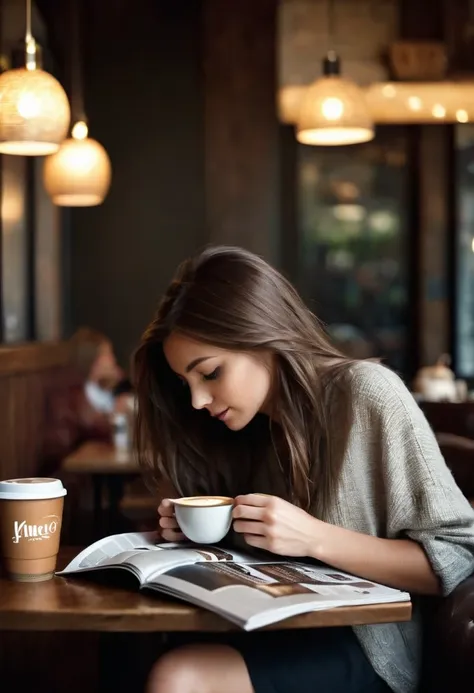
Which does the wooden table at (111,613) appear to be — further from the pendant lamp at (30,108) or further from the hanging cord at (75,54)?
the hanging cord at (75,54)

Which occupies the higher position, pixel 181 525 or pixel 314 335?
pixel 314 335

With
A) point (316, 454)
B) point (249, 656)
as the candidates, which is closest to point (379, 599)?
point (249, 656)

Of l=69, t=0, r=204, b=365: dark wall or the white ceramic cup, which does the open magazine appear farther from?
l=69, t=0, r=204, b=365: dark wall

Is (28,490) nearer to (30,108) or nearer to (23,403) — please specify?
(30,108)

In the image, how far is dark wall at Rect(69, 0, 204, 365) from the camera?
22.7 feet

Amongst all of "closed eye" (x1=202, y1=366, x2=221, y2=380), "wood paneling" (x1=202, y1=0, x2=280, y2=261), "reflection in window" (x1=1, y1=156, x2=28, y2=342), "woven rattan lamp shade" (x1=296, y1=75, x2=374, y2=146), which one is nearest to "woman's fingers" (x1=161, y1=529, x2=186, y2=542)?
"closed eye" (x1=202, y1=366, x2=221, y2=380)

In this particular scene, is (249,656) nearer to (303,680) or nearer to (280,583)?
(303,680)

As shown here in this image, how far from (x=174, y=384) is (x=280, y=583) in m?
0.67

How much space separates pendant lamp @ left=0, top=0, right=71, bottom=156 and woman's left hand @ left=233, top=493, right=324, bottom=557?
132 centimetres

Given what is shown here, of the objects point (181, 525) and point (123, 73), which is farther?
point (123, 73)

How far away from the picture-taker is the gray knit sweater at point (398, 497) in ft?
5.74

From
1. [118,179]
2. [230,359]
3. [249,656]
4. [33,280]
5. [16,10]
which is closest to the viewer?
[249,656]

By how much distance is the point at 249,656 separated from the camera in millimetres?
1702

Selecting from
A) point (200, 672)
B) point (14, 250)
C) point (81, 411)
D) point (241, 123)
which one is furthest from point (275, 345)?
point (241, 123)
